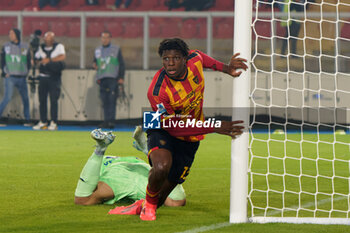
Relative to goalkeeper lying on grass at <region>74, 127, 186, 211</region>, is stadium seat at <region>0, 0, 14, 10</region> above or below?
above

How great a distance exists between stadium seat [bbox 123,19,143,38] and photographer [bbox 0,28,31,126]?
3.86 meters

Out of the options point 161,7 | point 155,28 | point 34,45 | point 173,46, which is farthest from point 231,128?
point 161,7

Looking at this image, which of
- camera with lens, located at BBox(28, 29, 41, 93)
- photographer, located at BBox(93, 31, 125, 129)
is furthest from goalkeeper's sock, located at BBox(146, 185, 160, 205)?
camera with lens, located at BBox(28, 29, 41, 93)

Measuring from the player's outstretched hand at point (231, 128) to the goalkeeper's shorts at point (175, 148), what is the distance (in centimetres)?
49

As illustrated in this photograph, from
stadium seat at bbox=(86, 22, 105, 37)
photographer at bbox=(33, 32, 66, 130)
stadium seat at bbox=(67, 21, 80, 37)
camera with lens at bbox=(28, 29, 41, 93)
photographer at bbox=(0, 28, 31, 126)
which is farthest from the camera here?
stadium seat at bbox=(86, 22, 105, 37)

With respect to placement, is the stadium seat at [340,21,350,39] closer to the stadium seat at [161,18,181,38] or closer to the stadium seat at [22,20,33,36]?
the stadium seat at [161,18,181,38]

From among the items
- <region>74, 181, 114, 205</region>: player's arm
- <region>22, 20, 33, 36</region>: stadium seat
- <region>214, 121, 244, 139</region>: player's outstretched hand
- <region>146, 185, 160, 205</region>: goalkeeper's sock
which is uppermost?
<region>22, 20, 33, 36</region>: stadium seat

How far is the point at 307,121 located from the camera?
16750 mm

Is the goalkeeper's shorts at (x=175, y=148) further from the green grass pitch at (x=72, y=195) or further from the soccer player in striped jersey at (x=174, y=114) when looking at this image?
the green grass pitch at (x=72, y=195)

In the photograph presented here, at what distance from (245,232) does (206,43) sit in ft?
45.5

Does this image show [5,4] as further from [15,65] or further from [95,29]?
[15,65]

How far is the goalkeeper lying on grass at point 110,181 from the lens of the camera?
5.93 m

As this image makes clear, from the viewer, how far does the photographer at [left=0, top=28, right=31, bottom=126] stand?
16.3 meters

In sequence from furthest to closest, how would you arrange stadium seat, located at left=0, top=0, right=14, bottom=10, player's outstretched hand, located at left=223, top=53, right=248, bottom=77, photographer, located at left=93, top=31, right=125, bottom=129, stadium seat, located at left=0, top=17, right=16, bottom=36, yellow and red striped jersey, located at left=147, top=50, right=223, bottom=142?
stadium seat, located at left=0, top=0, right=14, bottom=10 → stadium seat, located at left=0, top=17, right=16, bottom=36 → photographer, located at left=93, top=31, right=125, bottom=129 → yellow and red striped jersey, located at left=147, top=50, right=223, bottom=142 → player's outstretched hand, located at left=223, top=53, right=248, bottom=77
